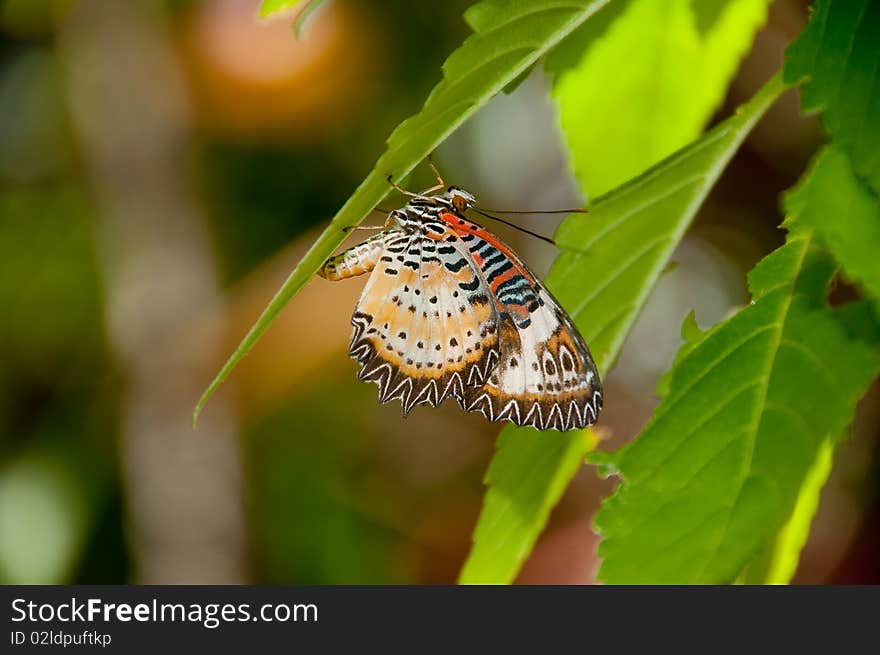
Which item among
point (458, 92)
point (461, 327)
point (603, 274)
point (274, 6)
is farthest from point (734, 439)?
point (274, 6)

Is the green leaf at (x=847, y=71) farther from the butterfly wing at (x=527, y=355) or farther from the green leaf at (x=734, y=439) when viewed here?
the butterfly wing at (x=527, y=355)

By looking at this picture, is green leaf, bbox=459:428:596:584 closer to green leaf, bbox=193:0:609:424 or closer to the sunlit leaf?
the sunlit leaf

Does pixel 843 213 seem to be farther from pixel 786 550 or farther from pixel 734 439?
pixel 786 550

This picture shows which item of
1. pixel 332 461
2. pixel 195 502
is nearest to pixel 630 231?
pixel 195 502

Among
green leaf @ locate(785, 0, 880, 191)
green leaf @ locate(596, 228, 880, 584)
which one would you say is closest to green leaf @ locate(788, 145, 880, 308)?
green leaf @ locate(785, 0, 880, 191)

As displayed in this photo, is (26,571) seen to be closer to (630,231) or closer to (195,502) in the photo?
(195,502)

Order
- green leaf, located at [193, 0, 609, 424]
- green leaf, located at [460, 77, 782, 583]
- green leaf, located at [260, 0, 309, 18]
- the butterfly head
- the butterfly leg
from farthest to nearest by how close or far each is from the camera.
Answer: the butterfly head, the butterfly leg, green leaf, located at [460, 77, 782, 583], green leaf, located at [260, 0, 309, 18], green leaf, located at [193, 0, 609, 424]
